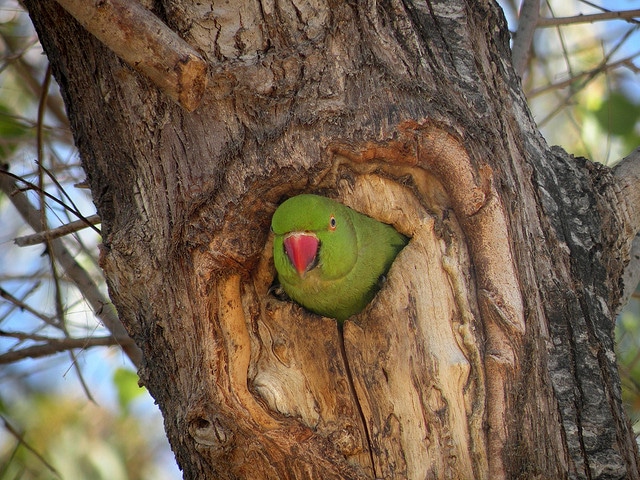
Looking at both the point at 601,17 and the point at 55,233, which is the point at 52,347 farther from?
the point at 601,17

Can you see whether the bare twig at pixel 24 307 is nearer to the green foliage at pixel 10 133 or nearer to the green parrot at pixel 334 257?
the green foliage at pixel 10 133

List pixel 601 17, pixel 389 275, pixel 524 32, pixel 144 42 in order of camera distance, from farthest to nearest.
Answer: pixel 524 32 < pixel 601 17 < pixel 389 275 < pixel 144 42

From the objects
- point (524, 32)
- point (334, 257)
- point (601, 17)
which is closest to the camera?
point (334, 257)

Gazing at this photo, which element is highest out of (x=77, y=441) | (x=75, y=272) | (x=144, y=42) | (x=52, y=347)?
(x=144, y=42)

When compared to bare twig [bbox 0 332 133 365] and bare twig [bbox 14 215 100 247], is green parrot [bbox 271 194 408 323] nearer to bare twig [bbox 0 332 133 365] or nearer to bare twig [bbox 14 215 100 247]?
bare twig [bbox 14 215 100 247]

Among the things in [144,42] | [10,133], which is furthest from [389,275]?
[10,133]

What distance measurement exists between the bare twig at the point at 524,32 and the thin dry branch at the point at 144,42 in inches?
90.4

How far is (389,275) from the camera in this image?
2980mm

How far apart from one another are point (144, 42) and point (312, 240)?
1195mm

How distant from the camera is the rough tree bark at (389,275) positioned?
8.55ft

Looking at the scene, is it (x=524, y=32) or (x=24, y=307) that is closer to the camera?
(x=24, y=307)

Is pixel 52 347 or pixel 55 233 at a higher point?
pixel 55 233

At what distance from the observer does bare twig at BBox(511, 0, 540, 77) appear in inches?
158

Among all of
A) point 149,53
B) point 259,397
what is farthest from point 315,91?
point 259,397
